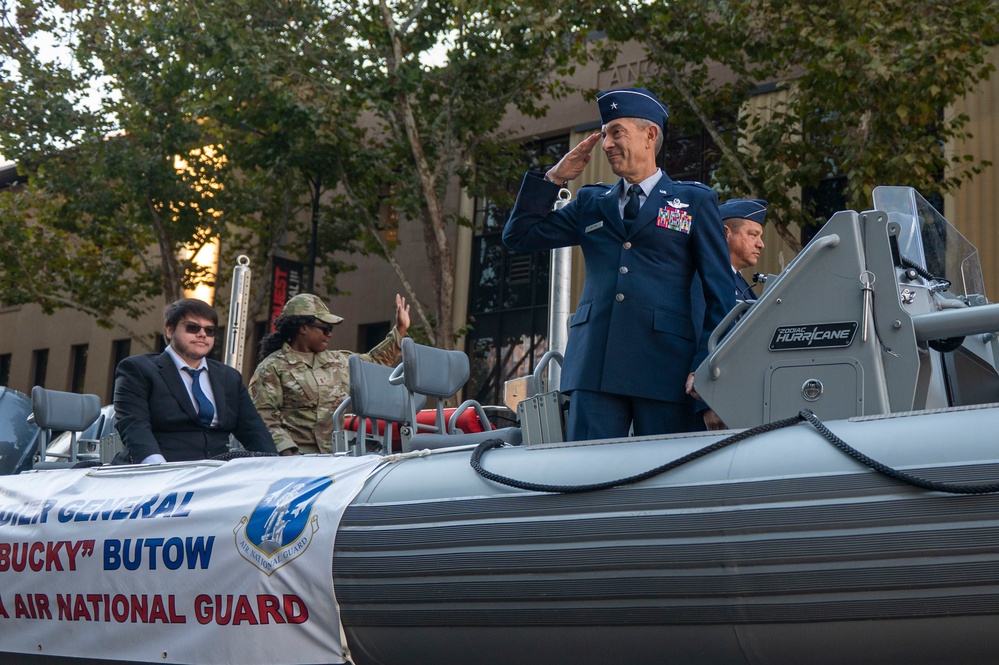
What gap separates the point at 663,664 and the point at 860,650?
0.55 meters

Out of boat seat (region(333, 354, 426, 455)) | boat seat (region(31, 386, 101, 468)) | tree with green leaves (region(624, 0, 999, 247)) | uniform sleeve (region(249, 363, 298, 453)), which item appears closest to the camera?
boat seat (region(333, 354, 426, 455))

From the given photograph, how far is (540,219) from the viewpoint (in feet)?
14.5

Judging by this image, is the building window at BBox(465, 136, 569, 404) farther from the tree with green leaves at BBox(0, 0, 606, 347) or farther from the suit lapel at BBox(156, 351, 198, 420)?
the suit lapel at BBox(156, 351, 198, 420)

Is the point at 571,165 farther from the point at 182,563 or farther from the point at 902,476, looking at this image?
the point at 182,563

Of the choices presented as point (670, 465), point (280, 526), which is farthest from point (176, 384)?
point (670, 465)

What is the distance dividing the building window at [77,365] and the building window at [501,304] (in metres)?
14.7

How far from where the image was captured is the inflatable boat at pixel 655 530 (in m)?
3.08

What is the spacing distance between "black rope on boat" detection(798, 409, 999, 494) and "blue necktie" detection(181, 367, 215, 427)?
325cm

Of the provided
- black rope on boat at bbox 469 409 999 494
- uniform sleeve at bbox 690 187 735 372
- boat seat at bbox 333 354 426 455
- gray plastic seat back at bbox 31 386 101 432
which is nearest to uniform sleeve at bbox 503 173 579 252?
uniform sleeve at bbox 690 187 735 372

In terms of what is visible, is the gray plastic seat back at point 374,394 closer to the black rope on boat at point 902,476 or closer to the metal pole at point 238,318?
the metal pole at point 238,318

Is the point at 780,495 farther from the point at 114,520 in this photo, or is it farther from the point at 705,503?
the point at 114,520

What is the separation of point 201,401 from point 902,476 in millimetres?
3603

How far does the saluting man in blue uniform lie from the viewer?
13.6ft

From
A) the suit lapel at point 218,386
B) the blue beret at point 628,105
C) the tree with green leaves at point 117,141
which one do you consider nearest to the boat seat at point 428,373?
the suit lapel at point 218,386
